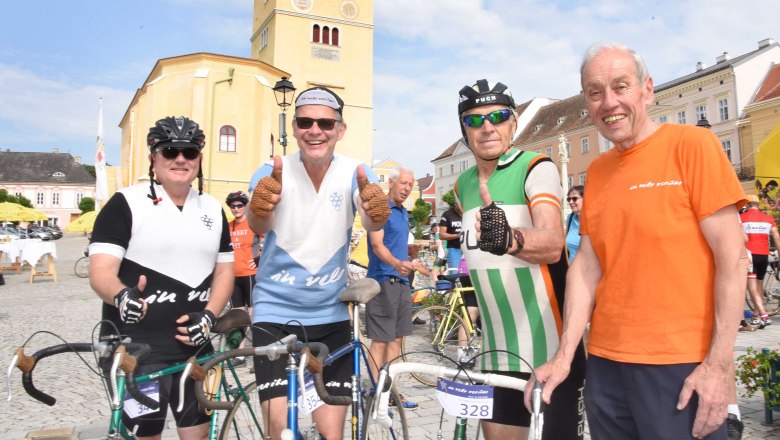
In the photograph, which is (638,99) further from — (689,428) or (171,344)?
(171,344)

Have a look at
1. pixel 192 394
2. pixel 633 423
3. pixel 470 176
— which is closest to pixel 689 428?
pixel 633 423

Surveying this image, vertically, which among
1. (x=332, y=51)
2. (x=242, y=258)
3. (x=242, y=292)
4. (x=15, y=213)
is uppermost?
(x=332, y=51)

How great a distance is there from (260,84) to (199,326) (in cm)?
3633

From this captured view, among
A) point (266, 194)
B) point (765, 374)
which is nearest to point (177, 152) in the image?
point (266, 194)

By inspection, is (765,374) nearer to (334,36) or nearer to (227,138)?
(227,138)

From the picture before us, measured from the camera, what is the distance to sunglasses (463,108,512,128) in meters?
2.52

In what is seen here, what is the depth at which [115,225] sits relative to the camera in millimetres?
2697

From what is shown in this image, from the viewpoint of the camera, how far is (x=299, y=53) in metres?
43.1

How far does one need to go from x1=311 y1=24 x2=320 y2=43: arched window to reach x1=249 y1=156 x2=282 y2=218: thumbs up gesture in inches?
1718

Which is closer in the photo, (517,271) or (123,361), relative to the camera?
(123,361)

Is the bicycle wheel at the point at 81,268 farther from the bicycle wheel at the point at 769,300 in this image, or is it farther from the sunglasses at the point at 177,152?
the bicycle wheel at the point at 769,300

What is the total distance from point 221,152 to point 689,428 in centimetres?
3600

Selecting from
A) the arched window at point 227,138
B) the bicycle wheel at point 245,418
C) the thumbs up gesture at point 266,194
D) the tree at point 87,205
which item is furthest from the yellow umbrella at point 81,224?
the tree at point 87,205

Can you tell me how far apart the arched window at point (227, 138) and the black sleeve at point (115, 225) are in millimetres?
34570
